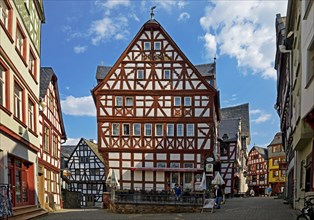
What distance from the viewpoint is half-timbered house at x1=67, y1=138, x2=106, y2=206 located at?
158 ft

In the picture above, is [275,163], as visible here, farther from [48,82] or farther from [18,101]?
[18,101]

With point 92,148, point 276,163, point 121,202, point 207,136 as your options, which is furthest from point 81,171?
point 276,163

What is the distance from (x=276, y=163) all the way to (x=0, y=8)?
6366 centimetres

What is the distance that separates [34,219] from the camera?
61.3 feet

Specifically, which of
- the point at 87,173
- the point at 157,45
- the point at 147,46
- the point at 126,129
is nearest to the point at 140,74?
the point at 147,46

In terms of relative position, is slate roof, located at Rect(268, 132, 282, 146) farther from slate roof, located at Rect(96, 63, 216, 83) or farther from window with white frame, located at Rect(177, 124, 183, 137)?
window with white frame, located at Rect(177, 124, 183, 137)

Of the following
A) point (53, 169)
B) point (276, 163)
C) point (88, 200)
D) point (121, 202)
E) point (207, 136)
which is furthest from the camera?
point (276, 163)

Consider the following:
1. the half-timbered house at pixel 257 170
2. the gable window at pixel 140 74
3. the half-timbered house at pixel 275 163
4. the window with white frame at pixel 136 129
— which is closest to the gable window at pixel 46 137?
the window with white frame at pixel 136 129

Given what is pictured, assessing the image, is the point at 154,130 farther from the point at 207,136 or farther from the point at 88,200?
the point at 88,200

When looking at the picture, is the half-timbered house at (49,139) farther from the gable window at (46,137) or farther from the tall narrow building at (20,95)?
the tall narrow building at (20,95)

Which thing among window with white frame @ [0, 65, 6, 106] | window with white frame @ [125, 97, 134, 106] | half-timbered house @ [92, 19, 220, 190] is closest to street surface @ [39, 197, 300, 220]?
window with white frame @ [0, 65, 6, 106]

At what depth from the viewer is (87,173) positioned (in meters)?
49.2

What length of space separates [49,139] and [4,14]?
1394 cm

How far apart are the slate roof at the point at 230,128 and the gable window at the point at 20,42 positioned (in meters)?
36.3
